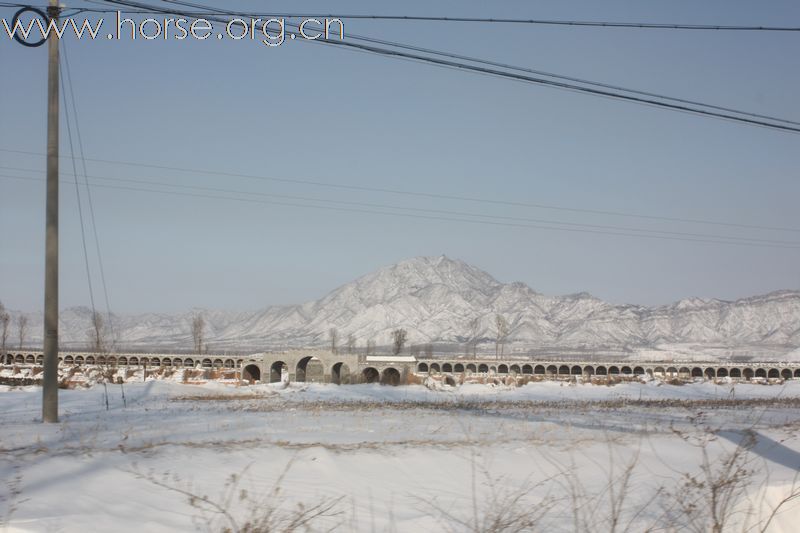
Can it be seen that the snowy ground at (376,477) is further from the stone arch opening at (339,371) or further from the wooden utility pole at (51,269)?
the stone arch opening at (339,371)

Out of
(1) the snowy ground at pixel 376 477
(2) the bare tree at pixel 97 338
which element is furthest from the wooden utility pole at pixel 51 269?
(2) the bare tree at pixel 97 338

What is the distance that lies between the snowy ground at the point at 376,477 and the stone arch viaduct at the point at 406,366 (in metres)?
77.8

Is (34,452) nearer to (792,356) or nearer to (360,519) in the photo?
(360,519)

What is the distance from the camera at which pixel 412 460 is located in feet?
27.8

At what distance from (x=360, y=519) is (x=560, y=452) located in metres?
4.22

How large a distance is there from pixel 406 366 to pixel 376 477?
3619 inches

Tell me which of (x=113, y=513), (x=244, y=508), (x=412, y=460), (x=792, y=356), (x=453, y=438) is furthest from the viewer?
(x=792, y=356)

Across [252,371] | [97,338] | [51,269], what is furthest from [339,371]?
[51,269]

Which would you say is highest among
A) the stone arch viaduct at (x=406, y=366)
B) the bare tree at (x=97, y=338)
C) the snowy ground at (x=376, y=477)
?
the bare tree at (x=97, y=338)

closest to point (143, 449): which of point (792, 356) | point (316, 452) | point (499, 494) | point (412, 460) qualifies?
point (316, 452)

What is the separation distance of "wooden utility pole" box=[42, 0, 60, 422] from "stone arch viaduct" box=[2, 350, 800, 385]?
76.4 metres

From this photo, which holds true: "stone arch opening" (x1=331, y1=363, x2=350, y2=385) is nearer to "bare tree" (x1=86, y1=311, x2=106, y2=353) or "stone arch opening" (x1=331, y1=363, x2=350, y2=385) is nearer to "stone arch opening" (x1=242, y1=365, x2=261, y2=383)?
"stone arch opening" (x1=242, y1=365, x2=261, y2=383)

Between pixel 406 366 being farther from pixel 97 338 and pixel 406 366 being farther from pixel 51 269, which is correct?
pixel 51 269

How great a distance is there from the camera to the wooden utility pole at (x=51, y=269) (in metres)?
11.4
